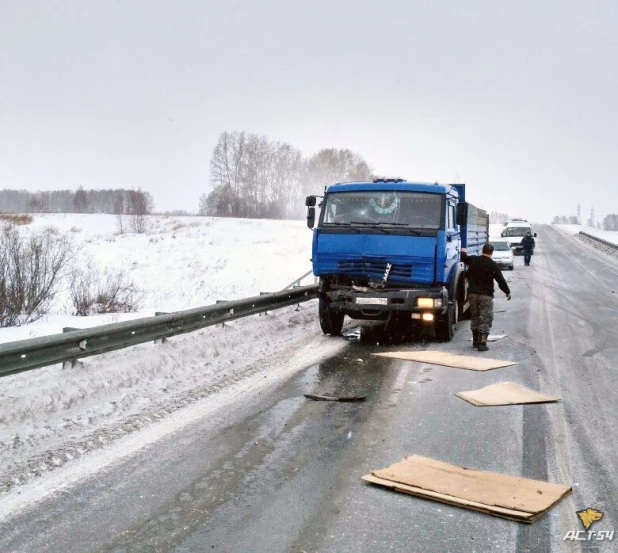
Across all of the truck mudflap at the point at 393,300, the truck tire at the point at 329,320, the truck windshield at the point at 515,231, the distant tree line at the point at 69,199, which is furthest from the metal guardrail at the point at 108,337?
the distant tree line at the point at 69,199

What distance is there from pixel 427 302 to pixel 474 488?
5.72 metres

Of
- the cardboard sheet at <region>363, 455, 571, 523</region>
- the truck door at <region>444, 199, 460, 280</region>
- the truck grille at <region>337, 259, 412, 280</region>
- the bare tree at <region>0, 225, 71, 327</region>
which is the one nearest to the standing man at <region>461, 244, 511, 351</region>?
the truck door at <region>444, 199, 460, 280</region>

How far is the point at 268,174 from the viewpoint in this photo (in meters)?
98.8

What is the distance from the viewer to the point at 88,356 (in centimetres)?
684

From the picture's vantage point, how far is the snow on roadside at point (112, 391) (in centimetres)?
498

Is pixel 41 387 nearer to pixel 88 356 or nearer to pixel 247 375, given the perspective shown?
pixel 88 356

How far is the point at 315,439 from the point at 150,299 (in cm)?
1141

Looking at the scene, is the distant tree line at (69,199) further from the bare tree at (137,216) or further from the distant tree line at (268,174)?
the bare tree at (137,216)

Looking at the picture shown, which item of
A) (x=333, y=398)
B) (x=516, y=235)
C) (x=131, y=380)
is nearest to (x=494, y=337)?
(x=333, y=398)

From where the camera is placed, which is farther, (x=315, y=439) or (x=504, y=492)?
(x=315, y=439)

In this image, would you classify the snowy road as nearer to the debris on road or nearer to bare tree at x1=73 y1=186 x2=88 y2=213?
the debris on road

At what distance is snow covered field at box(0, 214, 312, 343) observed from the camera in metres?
13.5

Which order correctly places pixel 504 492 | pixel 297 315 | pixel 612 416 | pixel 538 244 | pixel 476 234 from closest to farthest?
pixel 504 492 < pixel 612 416 < pixel 297 315 < pixel 476 234 < pixel 538 244

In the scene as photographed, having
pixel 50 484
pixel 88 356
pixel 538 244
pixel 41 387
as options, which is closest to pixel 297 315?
pixel 88 356
